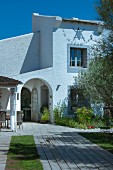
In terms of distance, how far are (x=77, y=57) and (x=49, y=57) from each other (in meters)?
2.21

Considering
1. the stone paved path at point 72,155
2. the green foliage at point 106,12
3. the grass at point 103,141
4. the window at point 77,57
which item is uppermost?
the window at point 77,57

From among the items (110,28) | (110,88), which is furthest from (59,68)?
(110,28)

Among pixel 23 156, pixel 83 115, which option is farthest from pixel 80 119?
pixel 23 156

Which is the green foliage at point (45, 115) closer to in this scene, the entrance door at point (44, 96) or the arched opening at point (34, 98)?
the arched opening at point (34, 98)

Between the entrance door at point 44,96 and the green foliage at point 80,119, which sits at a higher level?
the entrance door at point 44,96

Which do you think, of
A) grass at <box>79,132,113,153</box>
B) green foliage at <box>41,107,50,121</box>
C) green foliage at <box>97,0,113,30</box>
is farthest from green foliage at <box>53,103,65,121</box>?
green foliage at <box>97,0,113,30</box>

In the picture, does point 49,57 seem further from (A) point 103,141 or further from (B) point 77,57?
(A) point 103,141

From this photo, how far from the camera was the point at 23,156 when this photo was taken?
995 cm

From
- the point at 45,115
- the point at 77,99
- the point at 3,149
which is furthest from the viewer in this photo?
the point at 77,99

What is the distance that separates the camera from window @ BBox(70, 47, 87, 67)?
23453 millimetres

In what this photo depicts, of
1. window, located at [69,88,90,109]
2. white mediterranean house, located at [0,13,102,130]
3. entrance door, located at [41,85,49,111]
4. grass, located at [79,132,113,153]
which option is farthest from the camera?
entrance door, located at [41,85,49,111]

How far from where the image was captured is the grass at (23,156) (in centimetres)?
848

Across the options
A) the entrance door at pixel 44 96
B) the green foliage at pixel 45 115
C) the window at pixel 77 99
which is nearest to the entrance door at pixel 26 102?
the entrance door at pixel 44 96

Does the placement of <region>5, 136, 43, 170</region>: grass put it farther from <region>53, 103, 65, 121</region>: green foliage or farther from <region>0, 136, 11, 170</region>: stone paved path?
<region>53, 103, 65, 121</region>: green foliage
